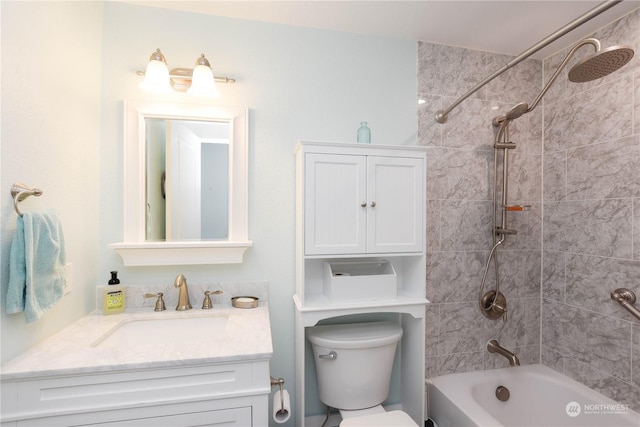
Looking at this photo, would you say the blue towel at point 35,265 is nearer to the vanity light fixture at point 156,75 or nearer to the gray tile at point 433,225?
the vanity light fixture at point 156,75

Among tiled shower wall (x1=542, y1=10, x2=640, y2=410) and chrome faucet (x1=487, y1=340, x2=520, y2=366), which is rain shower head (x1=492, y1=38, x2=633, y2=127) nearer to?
tiled shower wall (x1=542, y1=10, x2=640, y2=410)

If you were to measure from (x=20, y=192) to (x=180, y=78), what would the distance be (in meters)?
0.85

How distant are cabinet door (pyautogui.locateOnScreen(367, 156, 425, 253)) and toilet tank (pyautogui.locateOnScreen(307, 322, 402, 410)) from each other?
1.50 ft

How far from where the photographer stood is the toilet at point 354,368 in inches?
59.2

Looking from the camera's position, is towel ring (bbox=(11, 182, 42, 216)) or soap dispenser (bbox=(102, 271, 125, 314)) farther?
soap dispenser (bbox=(102, 271, 125, 314))

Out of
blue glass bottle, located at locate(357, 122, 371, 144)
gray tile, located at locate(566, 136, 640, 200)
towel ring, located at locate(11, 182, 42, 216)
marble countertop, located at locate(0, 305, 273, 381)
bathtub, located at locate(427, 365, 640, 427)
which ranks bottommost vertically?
bathtub, located at locate(427, 365, 640, 427)

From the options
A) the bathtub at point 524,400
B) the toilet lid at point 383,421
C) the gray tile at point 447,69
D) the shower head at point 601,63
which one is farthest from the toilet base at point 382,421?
the gray tile at point 447,69

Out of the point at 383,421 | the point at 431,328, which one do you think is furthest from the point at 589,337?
the point at 383,421

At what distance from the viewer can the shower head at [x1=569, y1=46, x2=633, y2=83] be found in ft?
3.44

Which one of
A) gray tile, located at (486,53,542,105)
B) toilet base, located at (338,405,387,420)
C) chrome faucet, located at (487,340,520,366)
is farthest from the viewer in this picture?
gray tile, located at (486,53,542,105)

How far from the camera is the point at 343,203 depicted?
1.47 m

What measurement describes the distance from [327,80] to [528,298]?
1892 millimetres

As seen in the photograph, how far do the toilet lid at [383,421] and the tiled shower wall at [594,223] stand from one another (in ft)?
4.00

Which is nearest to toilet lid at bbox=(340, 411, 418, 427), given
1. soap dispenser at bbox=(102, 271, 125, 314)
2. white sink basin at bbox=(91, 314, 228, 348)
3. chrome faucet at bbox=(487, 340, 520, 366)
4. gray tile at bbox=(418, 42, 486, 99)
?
white sink basin at bbox=(91, 314, 228, 348)
